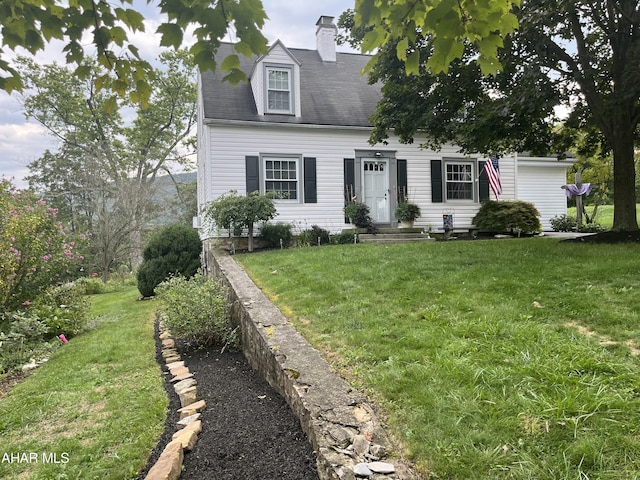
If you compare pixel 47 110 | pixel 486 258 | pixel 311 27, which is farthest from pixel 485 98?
pixel 47 110

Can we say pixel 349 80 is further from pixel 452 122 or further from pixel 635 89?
pixel 635 89

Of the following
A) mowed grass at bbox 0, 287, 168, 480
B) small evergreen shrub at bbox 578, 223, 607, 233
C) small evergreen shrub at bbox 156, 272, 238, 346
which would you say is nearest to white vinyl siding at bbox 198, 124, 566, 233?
small evergreen shrub at bbox 578, 223, 607, 233

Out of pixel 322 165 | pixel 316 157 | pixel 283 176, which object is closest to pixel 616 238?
pixel 322 165

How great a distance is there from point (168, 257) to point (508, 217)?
1007 centimetres

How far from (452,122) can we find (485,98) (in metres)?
0.73

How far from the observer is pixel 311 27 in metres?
14.4

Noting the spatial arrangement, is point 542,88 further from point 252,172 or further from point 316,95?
point 316,95

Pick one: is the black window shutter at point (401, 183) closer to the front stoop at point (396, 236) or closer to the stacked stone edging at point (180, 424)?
the front stoop at point (396, 236)

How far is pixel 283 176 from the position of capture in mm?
11688

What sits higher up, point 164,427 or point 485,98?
point 485,98

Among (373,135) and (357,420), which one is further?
(373,135)

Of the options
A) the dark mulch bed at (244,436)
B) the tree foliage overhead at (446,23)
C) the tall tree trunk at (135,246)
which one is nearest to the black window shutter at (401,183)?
the dark mulch bed at (244,436)

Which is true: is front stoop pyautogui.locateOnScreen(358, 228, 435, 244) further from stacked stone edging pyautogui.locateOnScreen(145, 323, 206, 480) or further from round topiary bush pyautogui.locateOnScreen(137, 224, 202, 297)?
stacked stone edging pyautogui.locateOnScreen(145, 323, 206, 480)

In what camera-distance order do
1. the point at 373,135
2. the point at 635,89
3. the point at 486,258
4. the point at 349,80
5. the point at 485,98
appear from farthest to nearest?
the point at 349,80, the point at 373,135, the point at 485,98, the point at 486,258, the point at 635,89
